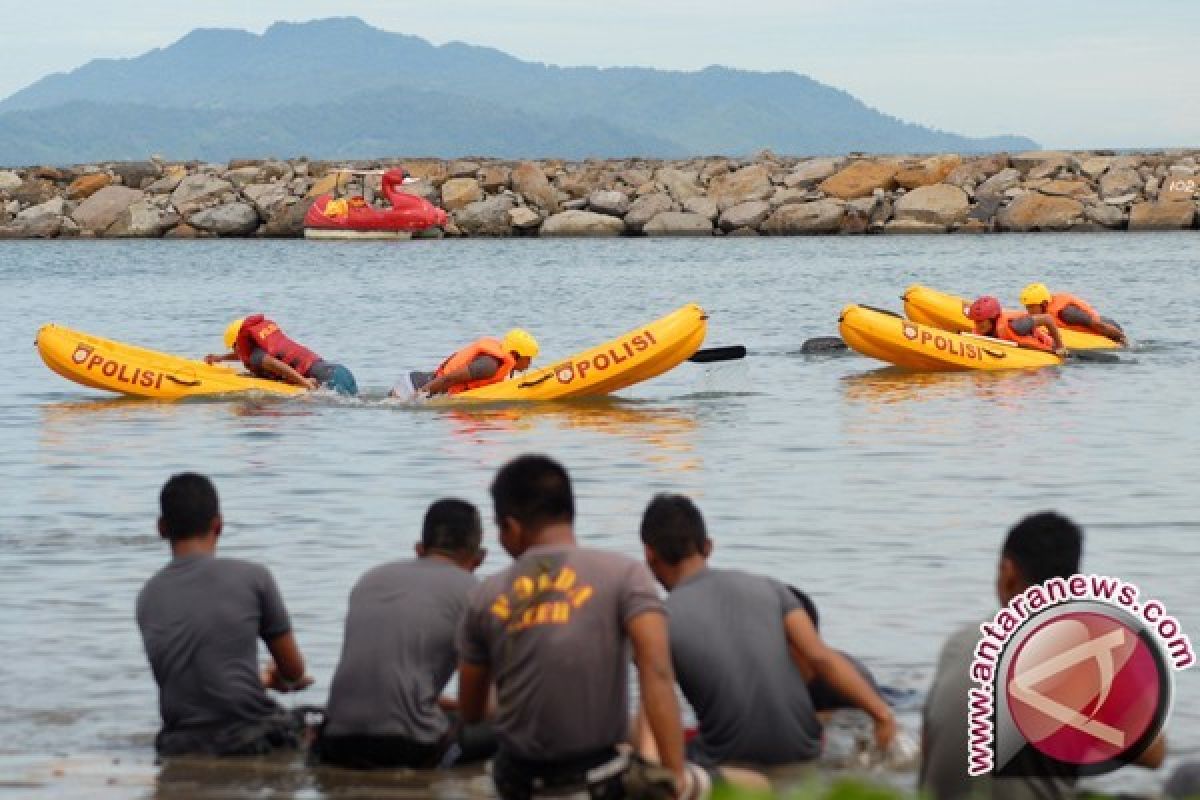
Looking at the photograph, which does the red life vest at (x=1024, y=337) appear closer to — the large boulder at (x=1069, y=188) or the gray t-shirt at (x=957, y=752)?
the gray t-shirt at (x=957, y=752)

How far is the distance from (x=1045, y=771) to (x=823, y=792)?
2.11 meters

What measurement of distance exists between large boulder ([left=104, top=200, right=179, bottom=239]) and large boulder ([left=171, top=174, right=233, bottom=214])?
573mm

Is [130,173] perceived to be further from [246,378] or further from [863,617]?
[863,617]

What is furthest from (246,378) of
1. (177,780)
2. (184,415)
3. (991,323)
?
(177,780)

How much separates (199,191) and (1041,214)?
2361cm

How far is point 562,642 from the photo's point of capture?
6.32 m

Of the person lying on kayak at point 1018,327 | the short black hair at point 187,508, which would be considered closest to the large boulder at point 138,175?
the person lying on kayak at point 1018,327

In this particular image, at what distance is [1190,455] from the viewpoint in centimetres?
1684

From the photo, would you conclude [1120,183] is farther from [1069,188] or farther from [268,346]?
[268,346]

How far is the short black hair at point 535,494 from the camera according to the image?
645 cm

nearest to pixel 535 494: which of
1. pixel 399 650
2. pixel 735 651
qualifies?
pixel 735 651

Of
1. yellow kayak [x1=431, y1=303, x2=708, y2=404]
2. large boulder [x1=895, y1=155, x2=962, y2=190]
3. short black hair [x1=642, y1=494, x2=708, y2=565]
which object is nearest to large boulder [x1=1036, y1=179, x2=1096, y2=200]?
large boulder [x1=895, y1=155, x2=962, y2=190]

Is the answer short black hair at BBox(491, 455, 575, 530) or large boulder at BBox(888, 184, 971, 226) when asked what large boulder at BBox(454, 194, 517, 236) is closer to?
large boulder at BBox(888, 184, 971, 226)

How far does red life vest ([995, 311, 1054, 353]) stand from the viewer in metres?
22.4
